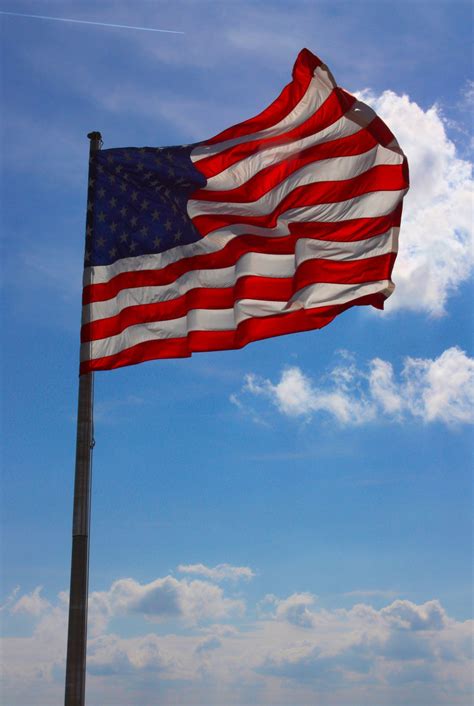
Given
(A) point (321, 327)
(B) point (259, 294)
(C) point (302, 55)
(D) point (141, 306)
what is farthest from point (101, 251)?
(C) point (302, 55)

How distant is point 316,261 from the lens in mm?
20484

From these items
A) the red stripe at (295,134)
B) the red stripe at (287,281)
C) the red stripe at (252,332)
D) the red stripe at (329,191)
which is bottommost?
the red stripe at (252,332)

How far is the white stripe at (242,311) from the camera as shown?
19438 mm

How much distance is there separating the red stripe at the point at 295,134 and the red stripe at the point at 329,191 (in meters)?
1.16

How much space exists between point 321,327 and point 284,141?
442cm

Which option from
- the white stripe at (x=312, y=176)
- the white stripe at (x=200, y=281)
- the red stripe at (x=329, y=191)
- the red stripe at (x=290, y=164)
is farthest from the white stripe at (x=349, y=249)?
the red stripe at (x=290, y=164)

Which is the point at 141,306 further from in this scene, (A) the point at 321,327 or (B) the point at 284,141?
(B) the point at 284,141

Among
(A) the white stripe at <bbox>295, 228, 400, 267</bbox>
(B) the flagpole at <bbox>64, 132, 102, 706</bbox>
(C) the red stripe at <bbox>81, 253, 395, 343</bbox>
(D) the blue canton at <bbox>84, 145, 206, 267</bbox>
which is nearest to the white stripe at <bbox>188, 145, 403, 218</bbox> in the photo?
(D) the blue canton at <bbox>84, 145, 206, 267</bbox>

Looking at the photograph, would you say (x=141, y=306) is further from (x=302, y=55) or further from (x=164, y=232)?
(x=302, y=55)

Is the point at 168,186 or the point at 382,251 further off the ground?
the point at 168,186

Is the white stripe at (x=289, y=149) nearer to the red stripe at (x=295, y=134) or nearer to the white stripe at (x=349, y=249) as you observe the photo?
the red stripe at (x=295, y=134)

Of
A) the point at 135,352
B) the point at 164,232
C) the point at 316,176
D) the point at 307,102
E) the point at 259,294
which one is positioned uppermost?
the point at 307,102

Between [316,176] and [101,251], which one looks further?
[316,176]

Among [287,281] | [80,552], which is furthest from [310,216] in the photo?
[80,552]
